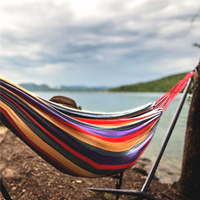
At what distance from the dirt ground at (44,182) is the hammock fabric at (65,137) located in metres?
0.87

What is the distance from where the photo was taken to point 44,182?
1.99 m

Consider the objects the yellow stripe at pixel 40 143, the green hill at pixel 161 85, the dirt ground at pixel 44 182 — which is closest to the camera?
the yellow stripe at pixel 40 143

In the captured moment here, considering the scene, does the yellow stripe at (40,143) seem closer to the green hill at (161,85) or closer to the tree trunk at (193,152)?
the tree trunk at (193,152)

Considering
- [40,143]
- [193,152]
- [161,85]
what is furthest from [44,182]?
[161,85]

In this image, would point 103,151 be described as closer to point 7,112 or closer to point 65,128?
point 65,128

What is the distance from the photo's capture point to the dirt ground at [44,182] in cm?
182

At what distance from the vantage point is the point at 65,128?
3.88ft

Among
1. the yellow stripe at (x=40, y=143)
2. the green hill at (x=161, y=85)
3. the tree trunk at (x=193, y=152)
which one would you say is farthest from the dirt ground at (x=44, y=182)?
the green hill at (x=161, y=85)

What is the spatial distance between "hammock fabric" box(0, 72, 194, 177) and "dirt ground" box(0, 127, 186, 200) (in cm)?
87

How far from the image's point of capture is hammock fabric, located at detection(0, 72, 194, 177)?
110 cm

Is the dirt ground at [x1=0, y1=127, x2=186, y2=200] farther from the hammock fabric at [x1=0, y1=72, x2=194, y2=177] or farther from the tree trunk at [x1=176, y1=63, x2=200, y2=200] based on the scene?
the hammock fabric at [x1=0, y1=72, x2=194, y2=177]

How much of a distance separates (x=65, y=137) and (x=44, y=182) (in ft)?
3.76

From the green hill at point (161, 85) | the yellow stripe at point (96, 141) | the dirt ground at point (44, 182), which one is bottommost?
the dirt ground at point (44, 182)

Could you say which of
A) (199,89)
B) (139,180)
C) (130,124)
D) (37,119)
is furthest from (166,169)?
(37,119)
